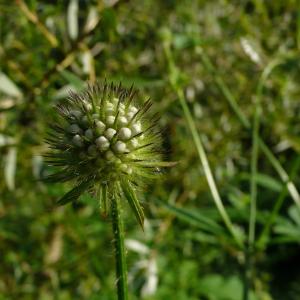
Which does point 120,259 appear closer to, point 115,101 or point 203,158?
point 115,101

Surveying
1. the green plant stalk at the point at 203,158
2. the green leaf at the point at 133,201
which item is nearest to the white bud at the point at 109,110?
the green leaf at the point at 133,201

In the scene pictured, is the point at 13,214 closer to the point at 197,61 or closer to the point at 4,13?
the point at 4,13

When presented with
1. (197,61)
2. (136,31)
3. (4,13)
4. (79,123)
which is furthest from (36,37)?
(197,61)

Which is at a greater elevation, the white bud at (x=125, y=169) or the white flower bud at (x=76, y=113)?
the white flower bud at (x=76, y=113)

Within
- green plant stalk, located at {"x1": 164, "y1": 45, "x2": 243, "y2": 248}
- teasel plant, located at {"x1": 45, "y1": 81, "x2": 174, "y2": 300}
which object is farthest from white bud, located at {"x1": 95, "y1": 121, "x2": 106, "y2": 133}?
green plant stalk, located at {"x1": 164, "y1": 45, "x2": 243, "y2": 248}

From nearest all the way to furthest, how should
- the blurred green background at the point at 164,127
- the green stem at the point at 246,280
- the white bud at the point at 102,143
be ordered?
the white bud at the point at 102,143
the green stem at the point at 246,280
the blurred green background at the point at 164,127

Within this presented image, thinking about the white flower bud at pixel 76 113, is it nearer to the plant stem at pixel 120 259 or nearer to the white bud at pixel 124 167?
the white bud at pixel 124 167

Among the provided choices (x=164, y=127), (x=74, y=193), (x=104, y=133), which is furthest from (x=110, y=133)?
(x=164, y=127)
